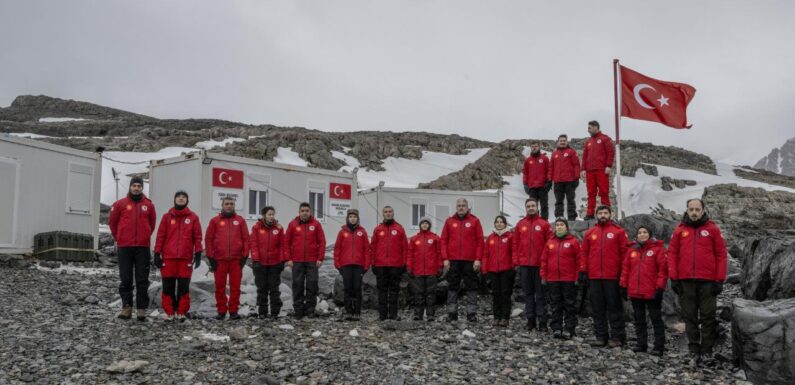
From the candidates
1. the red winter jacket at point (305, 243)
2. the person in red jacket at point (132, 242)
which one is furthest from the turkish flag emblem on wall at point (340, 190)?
the person in red jacket at point (132, 242)

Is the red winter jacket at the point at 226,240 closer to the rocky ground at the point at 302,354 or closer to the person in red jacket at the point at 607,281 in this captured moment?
the rocky ground at the point at 302,354

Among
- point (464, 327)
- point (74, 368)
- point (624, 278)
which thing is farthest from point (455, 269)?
point (74, 368)

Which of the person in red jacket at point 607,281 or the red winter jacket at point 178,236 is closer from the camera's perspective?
the person in red jacket at point 607,281

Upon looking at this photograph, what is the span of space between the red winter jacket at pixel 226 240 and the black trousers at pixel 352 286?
5.55 ft

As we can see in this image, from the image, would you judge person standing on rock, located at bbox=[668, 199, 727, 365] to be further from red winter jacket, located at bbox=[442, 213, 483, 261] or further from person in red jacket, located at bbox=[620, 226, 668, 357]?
red winter jacket, located at bbox=[442, 213, 483, 261]

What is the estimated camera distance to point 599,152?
1129cm

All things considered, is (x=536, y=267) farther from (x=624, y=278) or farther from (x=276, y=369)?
(x=276, y=369)

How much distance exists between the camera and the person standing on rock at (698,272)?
280 inches

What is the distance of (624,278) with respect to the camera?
25.9 feet

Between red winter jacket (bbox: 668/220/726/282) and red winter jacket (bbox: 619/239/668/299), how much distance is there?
257 millimetres

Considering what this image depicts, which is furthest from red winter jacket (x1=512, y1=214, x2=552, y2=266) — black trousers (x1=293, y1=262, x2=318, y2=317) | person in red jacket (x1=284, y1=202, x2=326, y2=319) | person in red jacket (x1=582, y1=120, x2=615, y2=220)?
black trousers (x1=293, y1=262, x2=318, y2=317)

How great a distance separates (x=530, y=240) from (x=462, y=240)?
1.17 m

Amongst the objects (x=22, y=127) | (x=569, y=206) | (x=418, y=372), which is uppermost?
(x=22, y=127)

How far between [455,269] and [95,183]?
1160 cm
